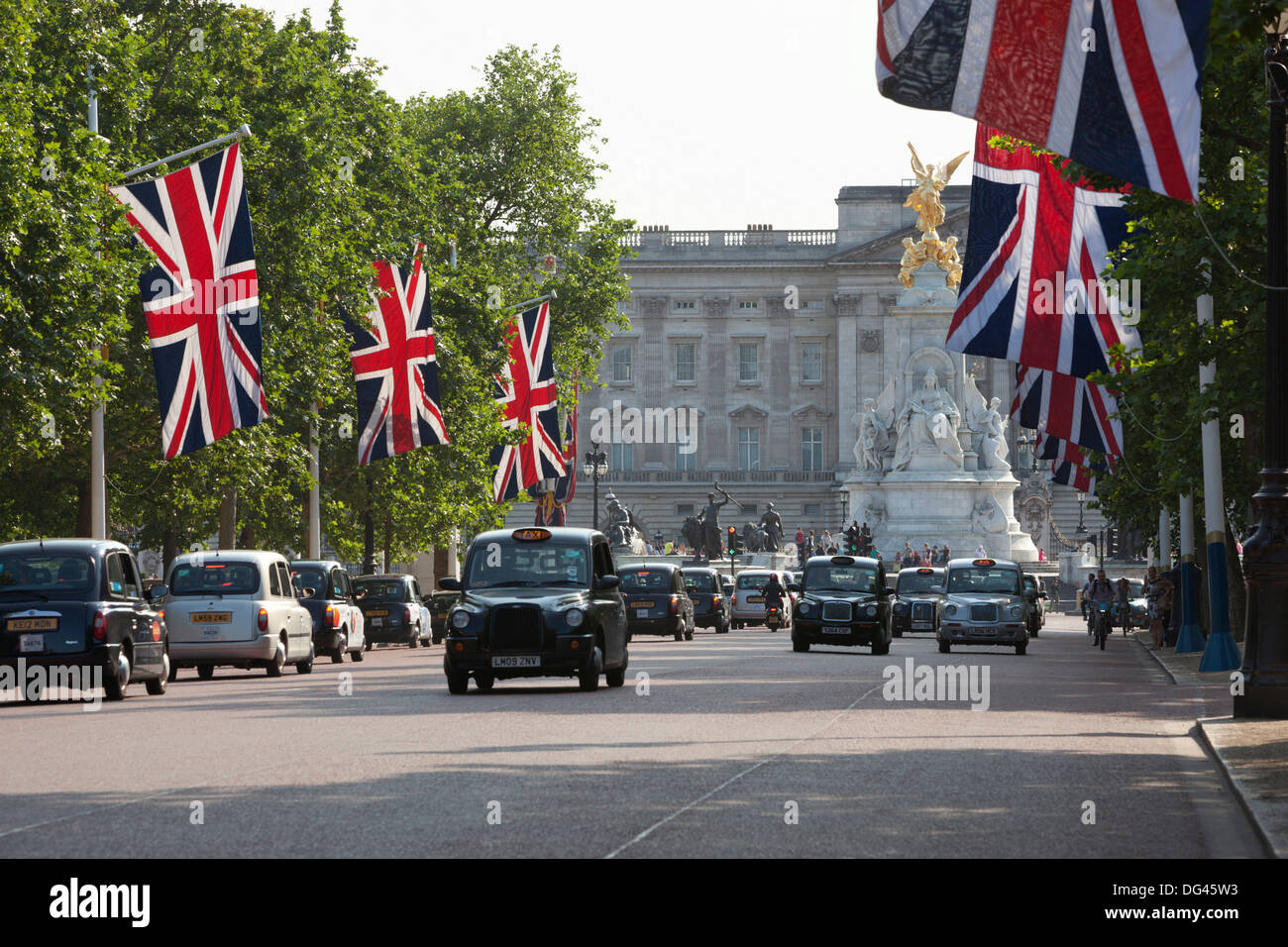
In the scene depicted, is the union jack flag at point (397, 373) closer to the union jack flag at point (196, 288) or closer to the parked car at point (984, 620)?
the union jack flag at point (196, 288)

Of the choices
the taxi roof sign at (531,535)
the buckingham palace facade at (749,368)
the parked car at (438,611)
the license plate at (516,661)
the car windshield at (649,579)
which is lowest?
the parked car at (438,611)

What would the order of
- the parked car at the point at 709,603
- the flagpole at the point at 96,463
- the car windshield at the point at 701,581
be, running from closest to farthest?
1. the flagpole at the point at 96,463
2. the parked car at the point at 709,603
3. the car windshield at the point at 701,581

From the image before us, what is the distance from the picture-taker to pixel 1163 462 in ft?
108

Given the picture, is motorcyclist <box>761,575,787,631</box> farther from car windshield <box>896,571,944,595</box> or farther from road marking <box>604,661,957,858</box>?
road marking <box>604,661,957,858</box>

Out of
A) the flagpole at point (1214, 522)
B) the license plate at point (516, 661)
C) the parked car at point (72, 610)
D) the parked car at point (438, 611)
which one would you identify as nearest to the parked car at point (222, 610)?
the parked car at point (72, 610)

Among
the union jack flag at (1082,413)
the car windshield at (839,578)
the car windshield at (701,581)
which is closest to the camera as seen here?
the union jack flag at (1082,413)

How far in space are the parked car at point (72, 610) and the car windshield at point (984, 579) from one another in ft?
71.3

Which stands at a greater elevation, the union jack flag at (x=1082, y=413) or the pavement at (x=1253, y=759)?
the union jack flag at (x=1082, y=413)

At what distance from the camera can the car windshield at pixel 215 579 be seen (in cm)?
3127

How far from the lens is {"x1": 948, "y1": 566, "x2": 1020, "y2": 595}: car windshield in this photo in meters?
43.6

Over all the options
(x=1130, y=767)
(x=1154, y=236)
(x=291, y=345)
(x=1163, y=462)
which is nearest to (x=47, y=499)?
(x=291, y=345)

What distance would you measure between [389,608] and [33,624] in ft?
74.9

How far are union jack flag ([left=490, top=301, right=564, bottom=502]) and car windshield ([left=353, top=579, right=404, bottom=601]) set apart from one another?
605 cm

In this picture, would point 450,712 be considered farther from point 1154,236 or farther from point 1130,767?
point 1154,236
